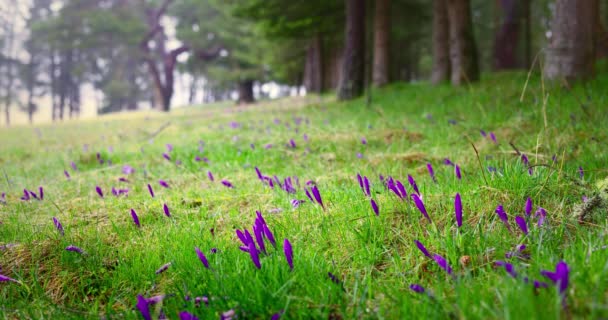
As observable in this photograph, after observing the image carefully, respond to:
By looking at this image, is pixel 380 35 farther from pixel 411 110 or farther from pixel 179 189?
pixel 179 189

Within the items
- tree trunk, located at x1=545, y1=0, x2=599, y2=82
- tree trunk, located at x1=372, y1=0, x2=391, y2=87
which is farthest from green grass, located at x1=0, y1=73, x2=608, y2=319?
tree trunk, located at x1=372, y1=0, x2=391, y2=87

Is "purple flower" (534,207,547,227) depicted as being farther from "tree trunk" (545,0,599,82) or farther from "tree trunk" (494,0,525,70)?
"tree trunk" (494,0,525,70)

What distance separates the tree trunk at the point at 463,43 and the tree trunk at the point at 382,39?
339 cm

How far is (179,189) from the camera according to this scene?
331 centimetres

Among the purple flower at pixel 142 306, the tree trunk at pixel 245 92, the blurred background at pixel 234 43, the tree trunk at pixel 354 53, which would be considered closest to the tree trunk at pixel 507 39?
the blurred background at pixel 234 43

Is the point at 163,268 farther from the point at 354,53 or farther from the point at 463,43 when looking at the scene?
the point at 354,53

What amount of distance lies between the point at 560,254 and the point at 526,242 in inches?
6.3

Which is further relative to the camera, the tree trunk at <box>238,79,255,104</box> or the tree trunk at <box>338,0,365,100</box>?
the tree trunk at <box>238,79,255,104</box>

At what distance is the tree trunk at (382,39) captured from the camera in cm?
1278

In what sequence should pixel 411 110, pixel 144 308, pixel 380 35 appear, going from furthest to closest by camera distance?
1. pixel 380 35
2. pixel 411 110
3. pixel 144 308

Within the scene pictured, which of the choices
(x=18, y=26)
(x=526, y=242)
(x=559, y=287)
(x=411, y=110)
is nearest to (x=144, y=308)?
(x=559, y=287)

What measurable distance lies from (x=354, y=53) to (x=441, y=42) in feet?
8.92

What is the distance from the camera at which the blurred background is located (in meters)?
13.8

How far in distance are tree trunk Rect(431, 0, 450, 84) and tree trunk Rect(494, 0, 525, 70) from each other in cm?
554
